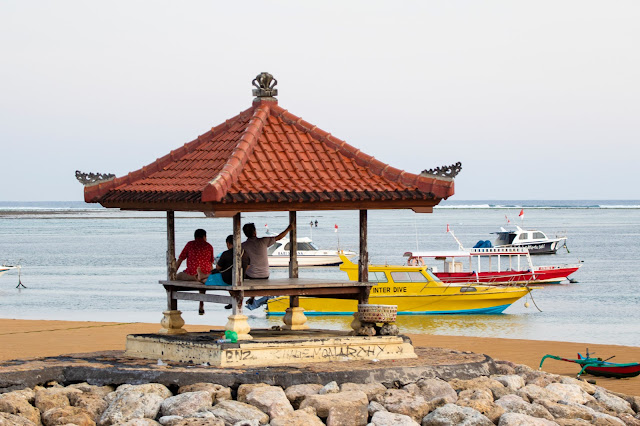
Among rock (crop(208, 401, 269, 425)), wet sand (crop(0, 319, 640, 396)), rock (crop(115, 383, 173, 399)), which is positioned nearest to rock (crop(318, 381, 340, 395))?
rock (crop(208, 401, 269, 425))

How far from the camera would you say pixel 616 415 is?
11945mm

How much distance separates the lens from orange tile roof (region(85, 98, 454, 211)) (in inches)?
483

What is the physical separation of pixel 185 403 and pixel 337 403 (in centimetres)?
157

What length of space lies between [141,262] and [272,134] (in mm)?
48465

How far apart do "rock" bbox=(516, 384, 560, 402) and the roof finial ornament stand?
509 centimetres

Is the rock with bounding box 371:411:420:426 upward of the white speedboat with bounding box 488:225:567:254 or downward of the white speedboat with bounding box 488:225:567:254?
upward

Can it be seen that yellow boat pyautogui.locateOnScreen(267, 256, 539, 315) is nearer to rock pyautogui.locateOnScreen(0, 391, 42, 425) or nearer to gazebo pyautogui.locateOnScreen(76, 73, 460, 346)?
gazebo pyautogui.locateOnScreen(76, 73, 460, 346)

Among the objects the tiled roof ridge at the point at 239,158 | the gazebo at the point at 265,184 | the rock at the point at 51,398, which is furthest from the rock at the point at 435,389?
the rock at the point at 51,398

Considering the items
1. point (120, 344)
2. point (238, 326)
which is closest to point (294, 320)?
point (238, 326)

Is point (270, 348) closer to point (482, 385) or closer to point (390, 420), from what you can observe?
point (390, 420)

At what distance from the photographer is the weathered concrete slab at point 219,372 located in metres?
11.3

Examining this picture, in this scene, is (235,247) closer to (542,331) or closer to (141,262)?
(542,331)

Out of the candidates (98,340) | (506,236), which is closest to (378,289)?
(98,340)

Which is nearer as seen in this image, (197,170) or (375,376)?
(375,376)
